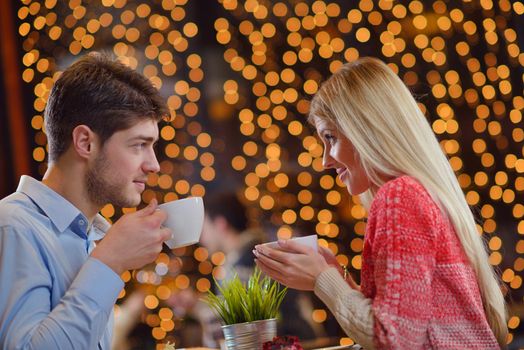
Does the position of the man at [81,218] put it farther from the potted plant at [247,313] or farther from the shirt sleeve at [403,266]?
the shirt sleeve at [403,266]

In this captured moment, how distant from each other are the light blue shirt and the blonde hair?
0.48 m

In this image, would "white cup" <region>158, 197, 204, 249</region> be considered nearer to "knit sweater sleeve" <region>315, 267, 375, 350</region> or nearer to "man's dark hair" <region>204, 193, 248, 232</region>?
"knit sweater sleeve" <region>315, 267, 375, 350</region>

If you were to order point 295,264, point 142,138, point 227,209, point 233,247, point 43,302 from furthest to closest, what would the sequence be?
point 227,209
point 233,247
point 142,138
point 295,264
point 43,302

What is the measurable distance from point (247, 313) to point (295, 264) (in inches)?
4.4

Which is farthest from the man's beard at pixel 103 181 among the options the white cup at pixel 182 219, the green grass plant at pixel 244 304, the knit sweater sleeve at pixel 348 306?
the knit sweater sleeve at pixel 348 306

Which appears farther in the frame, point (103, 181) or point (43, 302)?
point (103, 181)

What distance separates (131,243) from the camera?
1144 mm

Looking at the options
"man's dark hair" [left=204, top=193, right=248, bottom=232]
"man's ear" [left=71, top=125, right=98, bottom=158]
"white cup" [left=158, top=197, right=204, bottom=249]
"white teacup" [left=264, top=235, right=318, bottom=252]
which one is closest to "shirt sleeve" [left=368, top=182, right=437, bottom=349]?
"white teacup" [left=264, top=235, right=318, bottom=252]

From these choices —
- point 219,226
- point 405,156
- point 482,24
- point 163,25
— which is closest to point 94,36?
point 163,25

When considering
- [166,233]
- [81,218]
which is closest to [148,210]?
[166,233]

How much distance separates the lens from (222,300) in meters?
1.24

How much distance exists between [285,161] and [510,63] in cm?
113

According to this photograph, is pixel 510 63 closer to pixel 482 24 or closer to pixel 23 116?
pixel 482 24

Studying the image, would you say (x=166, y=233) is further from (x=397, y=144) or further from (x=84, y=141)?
(x=397, y=144)
